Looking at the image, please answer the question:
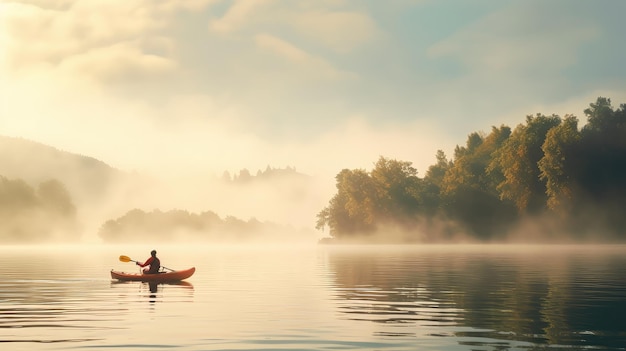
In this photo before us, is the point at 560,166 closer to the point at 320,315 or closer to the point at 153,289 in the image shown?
the point at 153,289

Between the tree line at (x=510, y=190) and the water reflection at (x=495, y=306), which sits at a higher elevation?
the tree line at (x=510, y=190)

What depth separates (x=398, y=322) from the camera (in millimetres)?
26719

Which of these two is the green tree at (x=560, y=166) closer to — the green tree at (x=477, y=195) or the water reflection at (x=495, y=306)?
the green tree at (x=477, y=195)

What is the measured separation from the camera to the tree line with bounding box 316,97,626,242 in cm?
13762

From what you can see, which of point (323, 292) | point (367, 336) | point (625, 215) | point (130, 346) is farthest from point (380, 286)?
point (625, 215)

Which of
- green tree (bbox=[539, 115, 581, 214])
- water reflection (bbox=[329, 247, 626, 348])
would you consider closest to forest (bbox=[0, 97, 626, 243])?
green tree (bbox=[539, 115, 581, 214])

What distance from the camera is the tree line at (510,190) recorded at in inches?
5418

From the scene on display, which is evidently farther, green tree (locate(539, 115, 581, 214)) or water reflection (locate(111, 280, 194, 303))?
green tree (locate(539, 115, 581, 214))

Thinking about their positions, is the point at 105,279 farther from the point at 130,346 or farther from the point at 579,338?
the point at 579,338

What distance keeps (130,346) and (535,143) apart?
132 m

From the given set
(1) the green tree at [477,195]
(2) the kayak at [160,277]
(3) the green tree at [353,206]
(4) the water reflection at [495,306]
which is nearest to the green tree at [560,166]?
(1) the green tree at [477,195]

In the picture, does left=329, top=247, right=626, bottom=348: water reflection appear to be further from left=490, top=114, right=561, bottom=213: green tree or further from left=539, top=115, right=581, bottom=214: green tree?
left=490, top=114, right=561, bottom=213: green tree

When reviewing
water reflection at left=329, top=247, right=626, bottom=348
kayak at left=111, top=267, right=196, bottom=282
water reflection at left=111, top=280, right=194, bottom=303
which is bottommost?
water reflection at left=329, top=247, right=626, bottom=348

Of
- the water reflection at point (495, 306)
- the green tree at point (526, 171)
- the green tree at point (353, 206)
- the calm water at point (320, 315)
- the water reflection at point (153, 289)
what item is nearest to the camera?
the calm water at point (320, 315)
